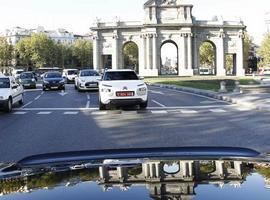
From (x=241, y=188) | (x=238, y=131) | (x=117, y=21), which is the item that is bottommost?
(x=238, y=131)

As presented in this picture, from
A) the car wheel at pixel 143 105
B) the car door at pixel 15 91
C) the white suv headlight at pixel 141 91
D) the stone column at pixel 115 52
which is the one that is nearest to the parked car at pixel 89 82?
the car door at pixel 15 91

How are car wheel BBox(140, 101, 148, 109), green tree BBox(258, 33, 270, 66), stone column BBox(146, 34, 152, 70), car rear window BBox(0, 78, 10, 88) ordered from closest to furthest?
1. car wheel BBox(140, 101, 148, 109)
2. car rear window BBox(0, 78, 10, 88)
3. stone column BBox(146, 34, 152, 70)
4. green tree BBox(258, 33, 270, 66)

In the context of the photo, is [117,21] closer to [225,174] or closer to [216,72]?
[216,72]

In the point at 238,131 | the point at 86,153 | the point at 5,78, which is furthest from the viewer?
the point at 5,78

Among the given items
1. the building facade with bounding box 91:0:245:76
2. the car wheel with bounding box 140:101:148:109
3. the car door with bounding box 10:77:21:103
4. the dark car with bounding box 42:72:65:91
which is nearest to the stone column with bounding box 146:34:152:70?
the building facade with bounding box 91:0:245:76

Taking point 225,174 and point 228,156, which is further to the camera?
point 228,156

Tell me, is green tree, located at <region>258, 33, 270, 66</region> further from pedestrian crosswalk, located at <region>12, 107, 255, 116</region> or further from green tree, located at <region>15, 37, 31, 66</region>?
pedestrian crosswalk, located at <region>12, 107, 255, 116</region>

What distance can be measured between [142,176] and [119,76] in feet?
67.1

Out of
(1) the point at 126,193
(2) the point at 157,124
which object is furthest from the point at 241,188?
(2) the point at 157,124

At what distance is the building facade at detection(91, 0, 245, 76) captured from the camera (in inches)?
3533

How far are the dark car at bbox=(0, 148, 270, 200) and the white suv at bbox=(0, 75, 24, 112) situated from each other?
1786 cm

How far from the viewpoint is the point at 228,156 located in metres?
4.10

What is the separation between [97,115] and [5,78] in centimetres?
596

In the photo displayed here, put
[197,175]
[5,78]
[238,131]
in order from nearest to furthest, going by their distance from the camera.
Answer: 1. [197,175]
2. [238,131]
3. [5,78]
